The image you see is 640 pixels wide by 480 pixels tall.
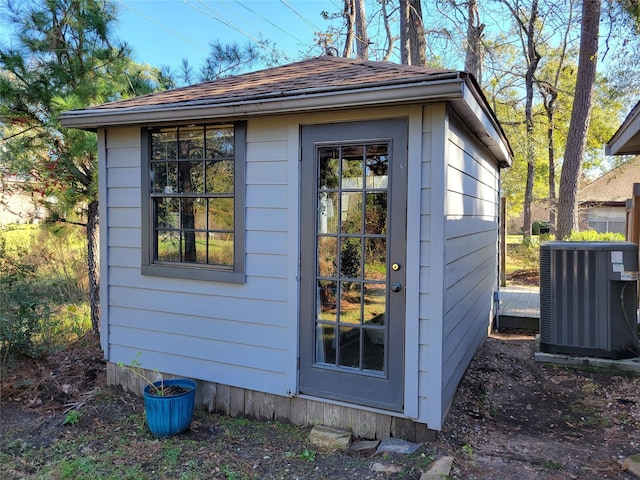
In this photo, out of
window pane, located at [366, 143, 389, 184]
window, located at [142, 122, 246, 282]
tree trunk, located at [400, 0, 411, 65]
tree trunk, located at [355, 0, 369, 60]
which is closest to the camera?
window pane, located at [366, 143, 389, 184]

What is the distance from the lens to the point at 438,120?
298 centimetres

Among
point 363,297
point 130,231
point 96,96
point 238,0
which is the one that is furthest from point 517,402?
point 238,0

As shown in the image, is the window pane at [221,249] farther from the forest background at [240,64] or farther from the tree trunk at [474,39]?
the tree trunk at [474,39]

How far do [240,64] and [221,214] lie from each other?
4.70m

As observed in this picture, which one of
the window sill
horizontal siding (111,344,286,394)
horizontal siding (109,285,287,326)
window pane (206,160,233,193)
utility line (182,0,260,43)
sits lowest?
horizontal siding (111,344,286,394)

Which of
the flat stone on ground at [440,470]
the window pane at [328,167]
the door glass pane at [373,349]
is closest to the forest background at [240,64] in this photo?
the window pane at [328,167]

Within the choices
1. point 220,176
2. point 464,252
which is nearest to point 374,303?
point 464,252

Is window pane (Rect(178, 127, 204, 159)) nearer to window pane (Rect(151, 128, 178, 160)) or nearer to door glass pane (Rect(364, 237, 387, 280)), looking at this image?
window pane (Rect(151, 128, 178, 160))

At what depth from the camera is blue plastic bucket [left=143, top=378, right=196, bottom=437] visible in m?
3.36

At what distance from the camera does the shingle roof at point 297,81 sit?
3117 millimetres

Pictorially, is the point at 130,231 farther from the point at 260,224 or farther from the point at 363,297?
the point at 363,297

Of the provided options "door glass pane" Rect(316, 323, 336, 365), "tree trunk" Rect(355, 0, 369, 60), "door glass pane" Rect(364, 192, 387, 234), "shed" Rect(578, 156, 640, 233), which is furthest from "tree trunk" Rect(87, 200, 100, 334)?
"shed" Rect(578, 156, 640, 233)

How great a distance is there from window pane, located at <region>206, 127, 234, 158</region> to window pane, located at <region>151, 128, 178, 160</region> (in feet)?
1.12

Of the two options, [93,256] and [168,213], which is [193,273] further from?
[93,256]
